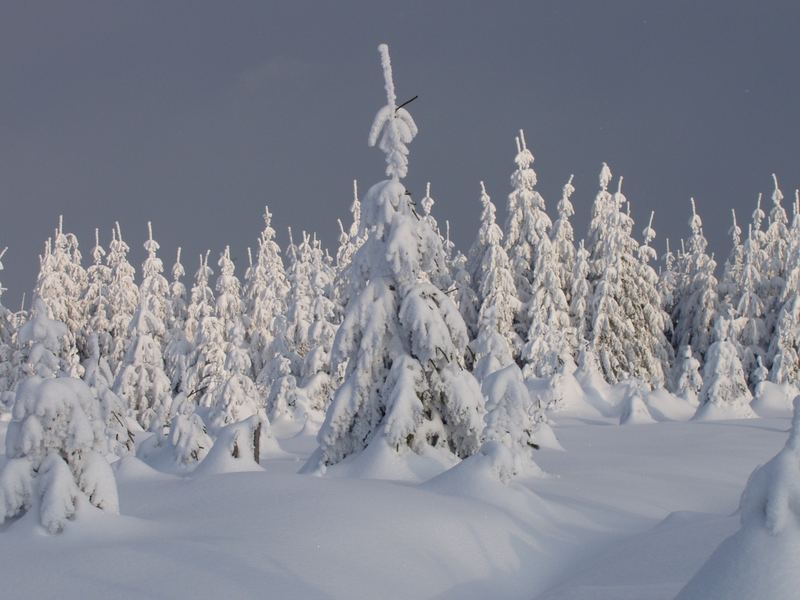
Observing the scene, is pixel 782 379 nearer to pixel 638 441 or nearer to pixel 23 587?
pixel 638 441

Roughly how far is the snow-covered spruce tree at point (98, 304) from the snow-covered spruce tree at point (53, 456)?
37067 millimetres

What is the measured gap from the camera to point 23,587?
7.80 metres

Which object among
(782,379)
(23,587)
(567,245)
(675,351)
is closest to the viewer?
(23,587)

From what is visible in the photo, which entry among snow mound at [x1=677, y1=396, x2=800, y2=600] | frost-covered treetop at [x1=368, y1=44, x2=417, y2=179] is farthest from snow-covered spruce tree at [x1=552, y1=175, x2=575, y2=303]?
snow mound at [x1=677, y1=396, x2=800, y2=600]

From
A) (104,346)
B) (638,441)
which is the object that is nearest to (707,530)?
(638,441)

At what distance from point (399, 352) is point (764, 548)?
424 inches

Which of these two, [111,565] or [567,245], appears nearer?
[111,565]

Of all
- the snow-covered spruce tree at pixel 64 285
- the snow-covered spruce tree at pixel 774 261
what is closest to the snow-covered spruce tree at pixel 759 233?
the snow-covered spruce tree at pixel 774 261

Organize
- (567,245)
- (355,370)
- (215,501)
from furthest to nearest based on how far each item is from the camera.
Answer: (567,245) → (355,370) → (215,501)

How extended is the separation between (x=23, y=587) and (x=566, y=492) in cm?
881

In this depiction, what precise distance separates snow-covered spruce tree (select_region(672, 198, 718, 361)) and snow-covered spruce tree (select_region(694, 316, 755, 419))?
46.9ft

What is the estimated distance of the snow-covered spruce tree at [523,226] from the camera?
42188mm

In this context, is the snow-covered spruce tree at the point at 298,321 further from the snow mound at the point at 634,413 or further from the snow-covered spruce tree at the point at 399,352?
the snow-covered spruce tree at the point at 399,352

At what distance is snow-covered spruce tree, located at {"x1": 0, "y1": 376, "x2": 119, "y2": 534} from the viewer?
955cm
